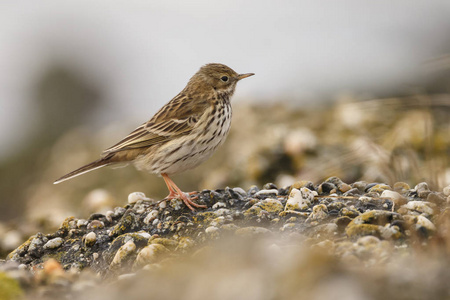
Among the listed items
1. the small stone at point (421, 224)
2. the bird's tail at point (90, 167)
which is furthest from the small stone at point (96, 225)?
the small stone at point (421, 224)

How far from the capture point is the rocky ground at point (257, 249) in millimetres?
3051

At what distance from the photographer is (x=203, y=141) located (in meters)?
6.54

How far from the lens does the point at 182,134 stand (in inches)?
262

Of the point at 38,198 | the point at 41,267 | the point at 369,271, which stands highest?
the point at 369,271

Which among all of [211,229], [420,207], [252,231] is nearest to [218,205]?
[211,229]

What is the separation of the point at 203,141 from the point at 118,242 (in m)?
1.69

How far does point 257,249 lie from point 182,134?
3.08 meters

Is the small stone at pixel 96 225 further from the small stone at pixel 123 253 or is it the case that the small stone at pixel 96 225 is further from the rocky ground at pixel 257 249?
the small stone at pixel 123 253

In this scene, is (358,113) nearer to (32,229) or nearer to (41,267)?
(32,229)

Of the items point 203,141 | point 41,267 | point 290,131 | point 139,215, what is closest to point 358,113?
point 290,131

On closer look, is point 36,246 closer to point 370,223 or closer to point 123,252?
point 123,252

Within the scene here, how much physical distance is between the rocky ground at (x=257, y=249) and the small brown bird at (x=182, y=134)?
529mm

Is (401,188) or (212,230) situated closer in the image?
(212,230)

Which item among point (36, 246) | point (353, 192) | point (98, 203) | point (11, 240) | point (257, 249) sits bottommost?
point (98, 203)
